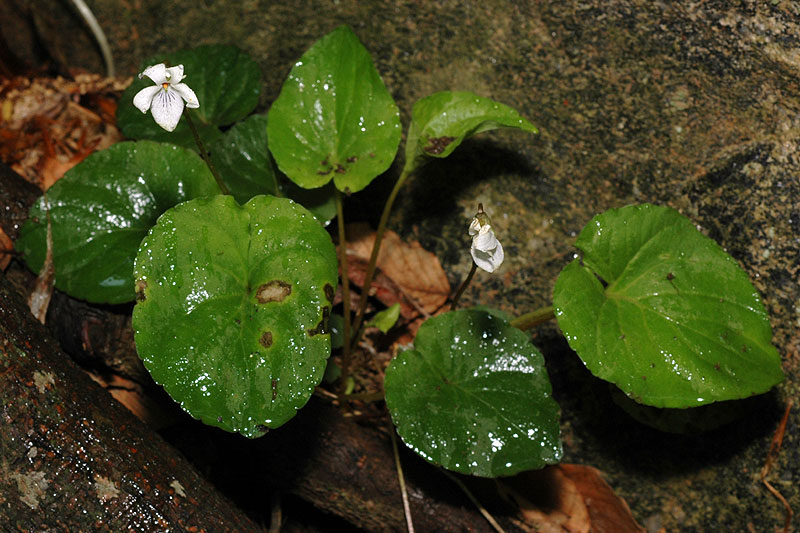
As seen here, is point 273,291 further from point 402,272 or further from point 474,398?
point 402,272

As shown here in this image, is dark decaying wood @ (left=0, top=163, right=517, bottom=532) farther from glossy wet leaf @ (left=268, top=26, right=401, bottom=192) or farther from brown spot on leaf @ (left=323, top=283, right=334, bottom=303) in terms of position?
glossy wet leaf @ (left=268, top=26, right=401, bottom=192)

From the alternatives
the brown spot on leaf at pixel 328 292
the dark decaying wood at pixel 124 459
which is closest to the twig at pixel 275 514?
the dark decaying wood at pixel 124 459

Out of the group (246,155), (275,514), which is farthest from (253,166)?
(275,514)

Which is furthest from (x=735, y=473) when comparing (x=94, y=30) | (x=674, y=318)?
(x=94, y=30)

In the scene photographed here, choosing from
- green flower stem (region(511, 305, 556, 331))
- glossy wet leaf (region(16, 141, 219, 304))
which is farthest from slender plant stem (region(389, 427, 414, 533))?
glossy wet leaf (region(16, 141, 219, 304))

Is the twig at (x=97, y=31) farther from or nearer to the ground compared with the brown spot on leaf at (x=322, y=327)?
farther from the ground

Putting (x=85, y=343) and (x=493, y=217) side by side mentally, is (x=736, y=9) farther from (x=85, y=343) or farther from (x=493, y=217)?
(x=85, y=343)

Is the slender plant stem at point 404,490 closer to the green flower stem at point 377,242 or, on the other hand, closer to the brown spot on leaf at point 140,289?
the green flower stem at point 377,242

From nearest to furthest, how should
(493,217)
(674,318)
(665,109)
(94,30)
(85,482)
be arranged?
(85,482), (674,318), (665,109), (493,217), (94,30)
